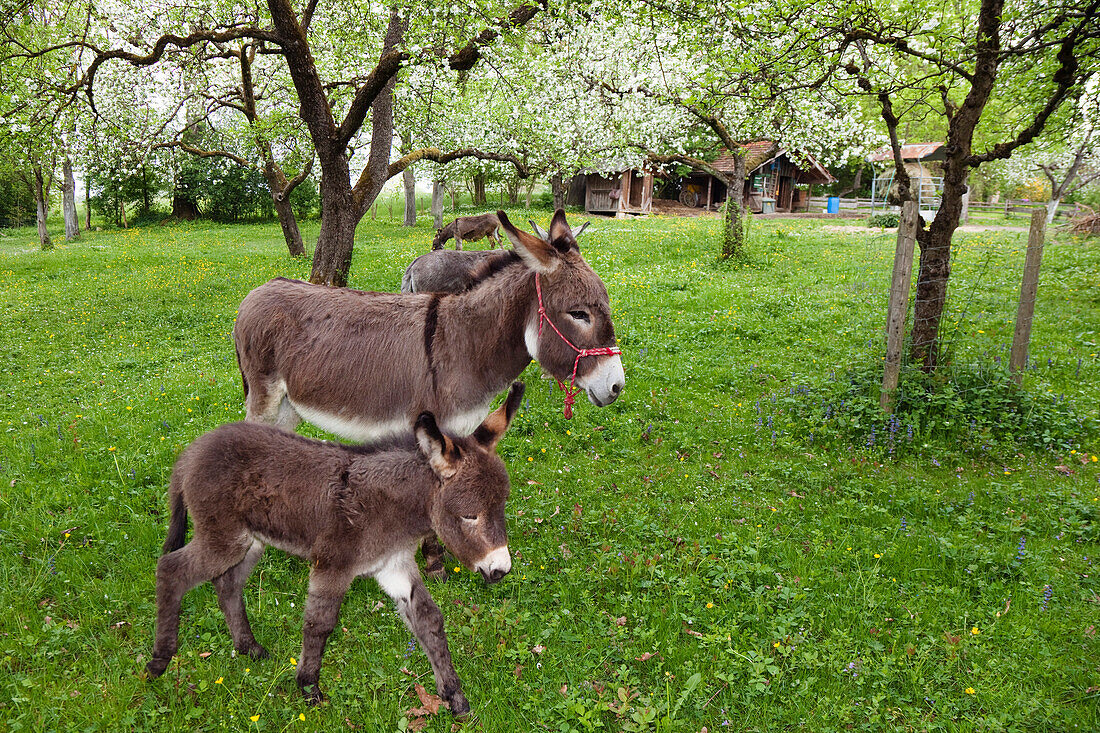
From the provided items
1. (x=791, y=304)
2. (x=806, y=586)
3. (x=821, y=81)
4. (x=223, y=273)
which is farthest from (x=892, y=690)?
(x=223, y=273)

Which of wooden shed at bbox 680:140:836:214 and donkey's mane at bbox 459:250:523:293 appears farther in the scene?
wooden shed at bbox 680:140:836:214

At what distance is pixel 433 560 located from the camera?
483 centimetres

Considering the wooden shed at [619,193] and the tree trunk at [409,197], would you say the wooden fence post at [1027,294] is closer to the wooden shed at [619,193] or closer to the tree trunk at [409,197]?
the tree trunk at [409,197]

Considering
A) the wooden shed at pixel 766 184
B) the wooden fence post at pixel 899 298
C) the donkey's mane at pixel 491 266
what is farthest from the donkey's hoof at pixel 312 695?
the wooden shed at pixel 766 184

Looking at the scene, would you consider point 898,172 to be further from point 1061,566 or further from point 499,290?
point 499,290

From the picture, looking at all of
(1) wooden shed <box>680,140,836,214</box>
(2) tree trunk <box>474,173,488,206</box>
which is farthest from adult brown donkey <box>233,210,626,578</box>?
(2) tree trunk <box>474,173,488,206</box>

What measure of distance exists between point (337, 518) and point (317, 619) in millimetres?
615

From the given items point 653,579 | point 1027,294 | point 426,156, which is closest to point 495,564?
point 653,579

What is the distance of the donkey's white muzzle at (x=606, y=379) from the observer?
13.6 feet

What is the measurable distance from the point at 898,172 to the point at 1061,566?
20.0 ft

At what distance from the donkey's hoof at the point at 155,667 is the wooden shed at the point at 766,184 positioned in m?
43.0

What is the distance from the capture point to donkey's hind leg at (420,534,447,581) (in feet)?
15.7

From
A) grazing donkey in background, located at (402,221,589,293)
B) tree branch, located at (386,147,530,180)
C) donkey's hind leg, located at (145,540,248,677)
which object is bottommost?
donkey's hind leg, located at (145,540,248,677)

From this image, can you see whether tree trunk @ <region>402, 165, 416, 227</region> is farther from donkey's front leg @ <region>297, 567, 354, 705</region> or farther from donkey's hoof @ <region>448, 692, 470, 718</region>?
donkey's hoof @ <region>448, 692, 470, 718</region>
